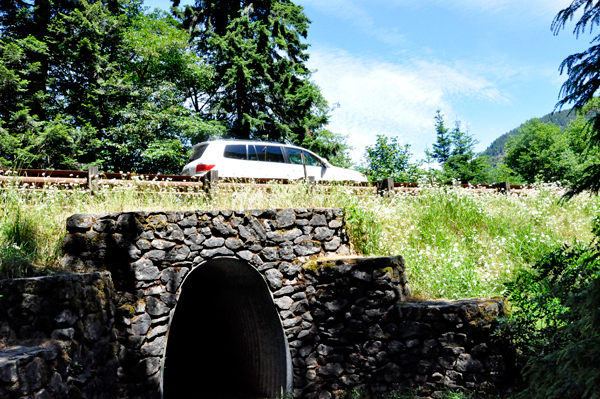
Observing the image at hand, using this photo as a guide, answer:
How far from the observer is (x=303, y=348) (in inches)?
289

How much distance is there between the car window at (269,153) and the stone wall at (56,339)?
7.03 m

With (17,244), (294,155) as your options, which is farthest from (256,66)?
(17,244)

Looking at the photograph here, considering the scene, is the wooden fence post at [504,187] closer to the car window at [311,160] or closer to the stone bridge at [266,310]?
the car window at [311,160]

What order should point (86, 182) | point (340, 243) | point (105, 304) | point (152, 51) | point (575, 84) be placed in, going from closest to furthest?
point (575, 84) → point (105, 304) → point (340, 243) → point (86, 182) → point (152, 51)

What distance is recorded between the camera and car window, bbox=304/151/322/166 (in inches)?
507

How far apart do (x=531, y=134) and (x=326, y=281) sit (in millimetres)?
33142

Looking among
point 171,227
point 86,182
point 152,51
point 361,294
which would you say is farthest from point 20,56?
point 361,294

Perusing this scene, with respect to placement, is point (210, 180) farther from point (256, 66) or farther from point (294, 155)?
point (256, 66)

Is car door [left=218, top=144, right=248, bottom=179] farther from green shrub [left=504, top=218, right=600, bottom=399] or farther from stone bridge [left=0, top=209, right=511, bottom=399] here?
green shrub [left=504, top=218, right=600, bottom=399]

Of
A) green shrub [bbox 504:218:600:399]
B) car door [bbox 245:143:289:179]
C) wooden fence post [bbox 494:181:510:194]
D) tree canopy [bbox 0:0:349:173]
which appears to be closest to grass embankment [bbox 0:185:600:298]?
wooden fence post [bbox 494:181:510:194]

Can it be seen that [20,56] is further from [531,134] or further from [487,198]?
[531,134]

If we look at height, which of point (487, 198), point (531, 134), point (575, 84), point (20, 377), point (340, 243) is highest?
point (531, 134)

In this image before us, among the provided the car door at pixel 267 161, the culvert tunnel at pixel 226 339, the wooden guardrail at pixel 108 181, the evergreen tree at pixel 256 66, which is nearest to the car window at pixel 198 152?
the car door at pixel 267 161

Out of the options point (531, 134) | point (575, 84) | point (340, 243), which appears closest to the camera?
point (575, 84)
